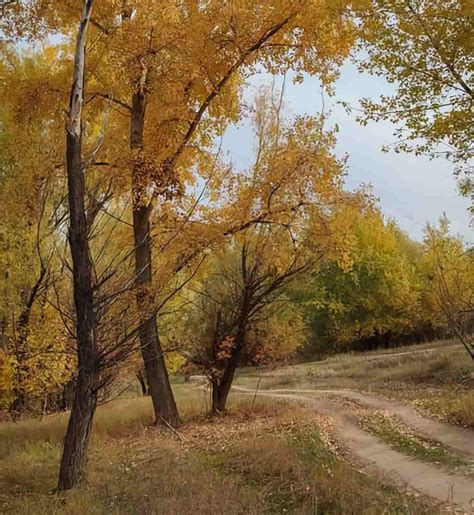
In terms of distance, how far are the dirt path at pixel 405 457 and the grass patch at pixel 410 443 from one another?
0.21 m

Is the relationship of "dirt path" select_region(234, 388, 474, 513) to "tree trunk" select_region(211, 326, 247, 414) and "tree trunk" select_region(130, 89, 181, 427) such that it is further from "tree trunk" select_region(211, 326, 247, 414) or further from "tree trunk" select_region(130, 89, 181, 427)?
"tree trunk" select_region(130, 89, 181, 427)

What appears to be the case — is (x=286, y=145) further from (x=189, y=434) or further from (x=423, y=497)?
(x=423, y=497)

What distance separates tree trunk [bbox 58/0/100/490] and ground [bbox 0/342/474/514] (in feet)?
1.48

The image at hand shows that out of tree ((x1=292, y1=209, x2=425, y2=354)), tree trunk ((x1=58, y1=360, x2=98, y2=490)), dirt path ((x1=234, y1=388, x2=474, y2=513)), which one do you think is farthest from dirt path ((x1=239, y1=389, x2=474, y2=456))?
tree ((x1=292, y1=209, x2=425, y2=354))

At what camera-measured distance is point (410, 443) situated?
33.2ft

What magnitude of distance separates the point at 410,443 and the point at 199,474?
467 centimetres

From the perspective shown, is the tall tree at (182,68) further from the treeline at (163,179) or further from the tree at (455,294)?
the tree at (455,294)

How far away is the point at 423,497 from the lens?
6633mm

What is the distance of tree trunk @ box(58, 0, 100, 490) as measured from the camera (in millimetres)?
6297

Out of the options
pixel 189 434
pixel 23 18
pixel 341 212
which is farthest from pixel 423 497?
pixel 23 18

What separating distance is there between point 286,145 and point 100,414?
8.09m

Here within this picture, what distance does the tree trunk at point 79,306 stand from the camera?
6.30m

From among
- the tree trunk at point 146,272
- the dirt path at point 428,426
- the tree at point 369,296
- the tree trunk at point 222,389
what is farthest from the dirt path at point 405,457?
the tree at point 369,296

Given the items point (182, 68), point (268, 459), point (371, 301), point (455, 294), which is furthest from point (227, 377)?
point (371, 301)
